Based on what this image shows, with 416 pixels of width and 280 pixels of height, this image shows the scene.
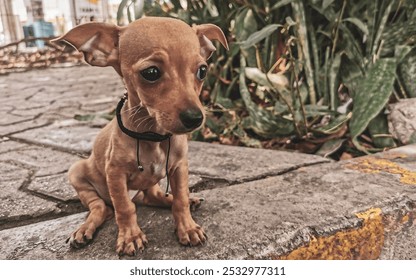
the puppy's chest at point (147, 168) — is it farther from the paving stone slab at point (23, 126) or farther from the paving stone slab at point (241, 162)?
the paving stone slab at point (23, 126)

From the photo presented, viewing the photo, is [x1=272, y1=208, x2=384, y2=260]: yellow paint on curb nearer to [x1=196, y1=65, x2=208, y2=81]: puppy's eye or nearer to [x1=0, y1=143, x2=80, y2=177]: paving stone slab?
[x1=196, y1=65, x2=208, y2=81]: puppy's eye

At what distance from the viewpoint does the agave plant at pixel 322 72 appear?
167 cm

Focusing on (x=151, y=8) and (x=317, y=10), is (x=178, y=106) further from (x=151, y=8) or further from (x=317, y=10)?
(x=151, y=8)

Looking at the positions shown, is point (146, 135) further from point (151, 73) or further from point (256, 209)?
point (256, 209)

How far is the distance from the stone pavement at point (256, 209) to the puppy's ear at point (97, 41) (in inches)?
16.3

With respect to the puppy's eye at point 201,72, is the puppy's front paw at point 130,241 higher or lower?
lower

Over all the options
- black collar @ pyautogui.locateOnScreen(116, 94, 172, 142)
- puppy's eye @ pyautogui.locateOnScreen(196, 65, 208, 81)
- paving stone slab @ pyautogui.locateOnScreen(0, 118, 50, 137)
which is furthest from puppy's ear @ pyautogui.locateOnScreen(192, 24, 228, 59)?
paving stone slab @ pyautogui.locateOnScreen(0, 118, 50, 137)

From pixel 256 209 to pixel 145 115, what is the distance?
385mm

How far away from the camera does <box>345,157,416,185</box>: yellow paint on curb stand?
122 cm

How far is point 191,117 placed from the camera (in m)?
0.76

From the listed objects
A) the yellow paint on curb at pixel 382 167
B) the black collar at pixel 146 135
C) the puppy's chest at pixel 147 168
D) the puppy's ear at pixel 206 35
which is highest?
the puppy's ear at pixel 206 35

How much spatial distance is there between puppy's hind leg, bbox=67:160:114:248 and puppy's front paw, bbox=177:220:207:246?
212 mm

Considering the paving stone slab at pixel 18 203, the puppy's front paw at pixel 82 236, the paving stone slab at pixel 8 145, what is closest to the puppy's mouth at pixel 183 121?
the puppy's front paw at pixel 82 236
